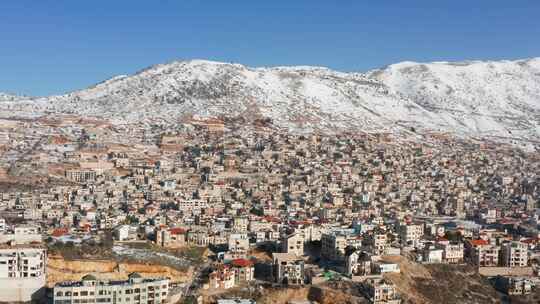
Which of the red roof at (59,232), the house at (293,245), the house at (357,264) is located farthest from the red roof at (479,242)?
the red roof at (59,232)

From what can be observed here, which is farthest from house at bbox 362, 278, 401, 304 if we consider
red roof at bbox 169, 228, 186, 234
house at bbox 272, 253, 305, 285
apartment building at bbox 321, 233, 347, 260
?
red roof at bbox 169, 228, 186, 234

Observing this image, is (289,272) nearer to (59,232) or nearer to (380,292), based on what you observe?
(380,292)

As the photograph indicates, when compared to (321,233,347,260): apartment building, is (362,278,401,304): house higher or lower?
lower

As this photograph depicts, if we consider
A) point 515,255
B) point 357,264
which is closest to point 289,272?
point 357,264

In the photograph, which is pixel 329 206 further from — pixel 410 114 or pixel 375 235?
pixel 410 114

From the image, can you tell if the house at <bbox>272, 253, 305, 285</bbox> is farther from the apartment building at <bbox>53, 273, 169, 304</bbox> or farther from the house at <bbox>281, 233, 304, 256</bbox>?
the apartment building at <bbox>53, 273, 169, 304</bbox>

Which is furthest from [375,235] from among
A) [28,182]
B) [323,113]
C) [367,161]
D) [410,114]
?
[410,114]

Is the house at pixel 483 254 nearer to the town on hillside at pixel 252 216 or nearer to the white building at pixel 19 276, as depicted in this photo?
the town on hillside at pixel 252 216

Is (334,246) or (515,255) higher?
(334,246)
